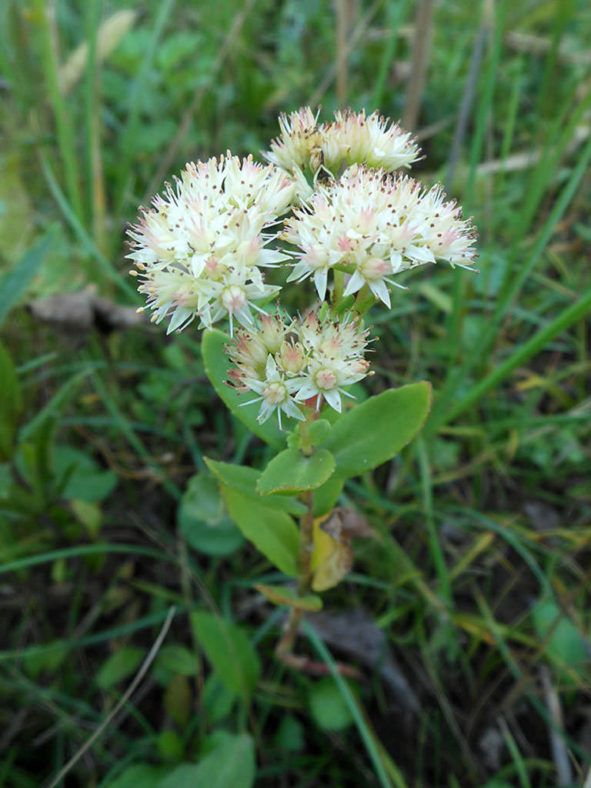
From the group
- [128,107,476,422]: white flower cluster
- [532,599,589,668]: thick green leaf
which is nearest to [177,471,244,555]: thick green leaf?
[128,107,476,422]: white flower cluster

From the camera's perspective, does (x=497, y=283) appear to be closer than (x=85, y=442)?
No

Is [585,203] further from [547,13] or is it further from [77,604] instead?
[77,604]

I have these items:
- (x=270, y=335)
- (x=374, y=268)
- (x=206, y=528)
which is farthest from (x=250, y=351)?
(x=206, y=528)

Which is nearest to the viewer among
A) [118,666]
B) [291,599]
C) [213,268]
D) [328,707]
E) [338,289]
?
[213,268]

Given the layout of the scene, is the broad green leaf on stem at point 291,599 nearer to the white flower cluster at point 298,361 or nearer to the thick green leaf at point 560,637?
the white flower cluster at point 298,361

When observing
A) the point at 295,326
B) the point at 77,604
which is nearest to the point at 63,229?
the point at 77,604

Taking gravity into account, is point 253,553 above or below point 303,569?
below

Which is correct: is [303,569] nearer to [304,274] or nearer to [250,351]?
[250,351]
